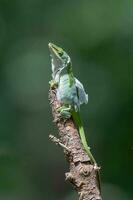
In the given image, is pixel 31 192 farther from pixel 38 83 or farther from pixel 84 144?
pixel 84 144

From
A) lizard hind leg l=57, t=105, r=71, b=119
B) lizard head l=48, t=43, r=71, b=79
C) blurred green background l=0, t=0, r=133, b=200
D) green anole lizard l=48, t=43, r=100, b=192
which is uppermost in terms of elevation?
lizard head l=48, t=43, r=71, b=79

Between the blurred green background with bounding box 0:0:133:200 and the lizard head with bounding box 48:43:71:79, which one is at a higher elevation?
the lizard head with bounding box 48:43:71:79

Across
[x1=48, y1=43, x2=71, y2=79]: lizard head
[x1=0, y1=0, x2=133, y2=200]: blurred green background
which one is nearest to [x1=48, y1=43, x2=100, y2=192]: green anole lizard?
[x1=48, y1=43, x2=71, y2=79]: lizard head

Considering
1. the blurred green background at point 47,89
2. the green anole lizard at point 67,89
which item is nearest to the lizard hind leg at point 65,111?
the green anole lizard at point 67,89

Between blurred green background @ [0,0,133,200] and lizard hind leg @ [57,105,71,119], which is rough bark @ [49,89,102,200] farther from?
blurred green background @ [0,0,133,200]

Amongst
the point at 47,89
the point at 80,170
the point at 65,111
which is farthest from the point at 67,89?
the point at 47,89

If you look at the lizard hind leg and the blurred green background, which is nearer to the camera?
the lizard hind leg

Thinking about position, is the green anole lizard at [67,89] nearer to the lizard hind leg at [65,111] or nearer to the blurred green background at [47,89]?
the lizard hind leg at [65,111]

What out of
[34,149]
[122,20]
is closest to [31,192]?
[34,149]
